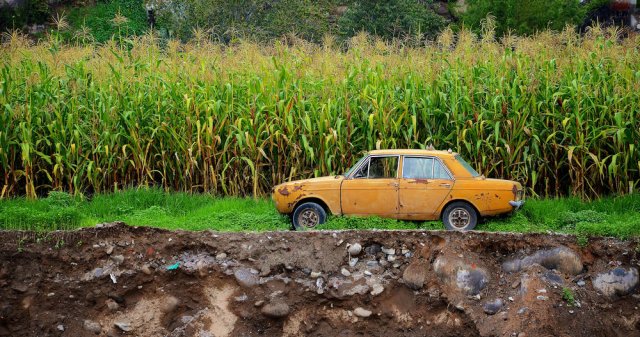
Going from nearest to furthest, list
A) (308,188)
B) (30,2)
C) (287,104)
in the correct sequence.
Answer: (308,188), (287,104), (30,2)

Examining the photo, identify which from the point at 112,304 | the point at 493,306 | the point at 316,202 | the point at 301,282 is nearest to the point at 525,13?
the point at 316,202

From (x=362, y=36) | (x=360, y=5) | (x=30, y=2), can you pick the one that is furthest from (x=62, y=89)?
(x=30, y=2)

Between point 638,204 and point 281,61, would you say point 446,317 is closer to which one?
point 638,204

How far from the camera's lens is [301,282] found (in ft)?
33.6

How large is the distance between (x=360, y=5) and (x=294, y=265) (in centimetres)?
1563

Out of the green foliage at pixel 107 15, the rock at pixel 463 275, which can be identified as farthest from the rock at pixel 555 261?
the green foliage at pixel 107 15

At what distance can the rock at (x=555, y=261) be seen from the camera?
1008cm

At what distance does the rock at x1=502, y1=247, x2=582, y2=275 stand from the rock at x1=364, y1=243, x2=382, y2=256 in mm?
1513

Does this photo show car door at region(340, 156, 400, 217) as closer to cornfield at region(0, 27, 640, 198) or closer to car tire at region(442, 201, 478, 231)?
Result: car tire at region(442, 201, 478, 231)

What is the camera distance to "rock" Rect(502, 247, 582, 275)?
10078mm

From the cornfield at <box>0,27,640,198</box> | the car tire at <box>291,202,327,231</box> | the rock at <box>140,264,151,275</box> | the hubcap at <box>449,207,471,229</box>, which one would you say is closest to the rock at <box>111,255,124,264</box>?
the rock at <box>140,264,151,275</box>

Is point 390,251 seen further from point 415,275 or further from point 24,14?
point 24,14

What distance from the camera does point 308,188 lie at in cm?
1086

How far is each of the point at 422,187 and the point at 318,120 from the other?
2.36 metres
